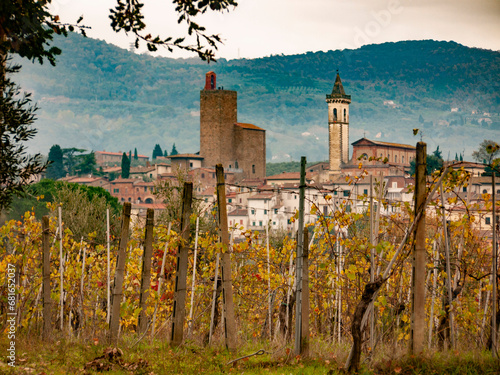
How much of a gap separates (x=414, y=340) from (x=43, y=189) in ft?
161

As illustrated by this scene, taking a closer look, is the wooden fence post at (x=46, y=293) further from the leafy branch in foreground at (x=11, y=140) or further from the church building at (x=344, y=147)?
the church building at (x=344, y=147)

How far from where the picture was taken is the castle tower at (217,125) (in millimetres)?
95750

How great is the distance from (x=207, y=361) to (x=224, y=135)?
295 feet

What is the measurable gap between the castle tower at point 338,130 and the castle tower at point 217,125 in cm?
1889

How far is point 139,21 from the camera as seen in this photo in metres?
6.71

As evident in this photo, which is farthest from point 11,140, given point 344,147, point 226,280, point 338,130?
point 338,130

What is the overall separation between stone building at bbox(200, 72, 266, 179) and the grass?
88266mm

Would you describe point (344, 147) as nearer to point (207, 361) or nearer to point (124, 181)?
point (124, 181)

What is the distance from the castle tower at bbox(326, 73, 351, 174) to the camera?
107 m

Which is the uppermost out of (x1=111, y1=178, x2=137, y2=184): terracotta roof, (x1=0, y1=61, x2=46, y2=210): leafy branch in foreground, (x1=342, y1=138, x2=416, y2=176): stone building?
(x1=342, y1=138, x2=416, y2=176): stone building

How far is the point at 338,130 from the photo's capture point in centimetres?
10950

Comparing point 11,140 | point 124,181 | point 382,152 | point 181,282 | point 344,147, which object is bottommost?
point 181,282

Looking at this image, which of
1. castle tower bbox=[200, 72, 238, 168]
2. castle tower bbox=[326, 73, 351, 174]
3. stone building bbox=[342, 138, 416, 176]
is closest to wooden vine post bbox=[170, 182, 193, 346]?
castle tower bbox=[200, 72, 238, 168]

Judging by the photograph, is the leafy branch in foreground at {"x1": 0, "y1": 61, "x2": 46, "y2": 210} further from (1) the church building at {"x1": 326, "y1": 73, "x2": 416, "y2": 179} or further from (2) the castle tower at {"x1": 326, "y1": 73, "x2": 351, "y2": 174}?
(2) the castle tower at {"x1": 326, "y1": 73, "x2": 351, "y2": 174}
